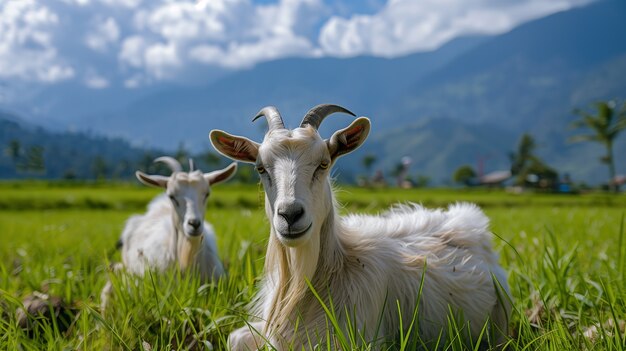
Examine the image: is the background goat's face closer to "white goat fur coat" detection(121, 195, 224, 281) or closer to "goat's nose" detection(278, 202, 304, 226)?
"white goat fur coat" detection(121, 195, 224, 281)

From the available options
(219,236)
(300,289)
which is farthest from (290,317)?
(219,236)

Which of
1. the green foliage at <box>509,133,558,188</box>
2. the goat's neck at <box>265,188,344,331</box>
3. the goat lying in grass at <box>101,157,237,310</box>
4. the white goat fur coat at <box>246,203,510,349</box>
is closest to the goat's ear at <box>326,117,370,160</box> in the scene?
the goat's neck at <box>265,188,344,331</box>

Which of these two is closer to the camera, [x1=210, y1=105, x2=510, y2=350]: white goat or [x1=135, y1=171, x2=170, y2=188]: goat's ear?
[x1=210, y1=105, x2=510, y2=350]: white goat

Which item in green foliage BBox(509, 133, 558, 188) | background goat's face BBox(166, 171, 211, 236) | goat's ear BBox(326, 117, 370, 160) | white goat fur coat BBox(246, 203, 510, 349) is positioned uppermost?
goat's ear BBox(326, 117, 370, 160)

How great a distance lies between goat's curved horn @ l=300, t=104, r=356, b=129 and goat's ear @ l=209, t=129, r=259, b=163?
0.35 metres

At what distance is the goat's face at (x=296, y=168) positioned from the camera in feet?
8.70

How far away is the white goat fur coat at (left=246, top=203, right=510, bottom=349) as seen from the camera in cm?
299

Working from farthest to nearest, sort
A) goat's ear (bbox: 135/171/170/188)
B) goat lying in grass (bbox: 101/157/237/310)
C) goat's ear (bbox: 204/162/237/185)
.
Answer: goat's ear (bbox: 135/171/170/188) < goat's ear (bbox: 204/162/237/185) < goat lying in grass (bbox: 101/157/237/310)

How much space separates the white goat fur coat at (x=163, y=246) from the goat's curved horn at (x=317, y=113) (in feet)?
5.93

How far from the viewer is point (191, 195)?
17.8 ft

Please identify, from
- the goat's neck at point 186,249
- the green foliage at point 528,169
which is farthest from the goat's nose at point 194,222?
the green foliage at point 528,169

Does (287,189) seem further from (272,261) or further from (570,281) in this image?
(570,281)

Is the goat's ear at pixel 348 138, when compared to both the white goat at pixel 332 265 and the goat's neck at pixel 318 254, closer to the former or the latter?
the white goat at pixel 332 265

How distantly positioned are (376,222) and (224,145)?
1316mm
